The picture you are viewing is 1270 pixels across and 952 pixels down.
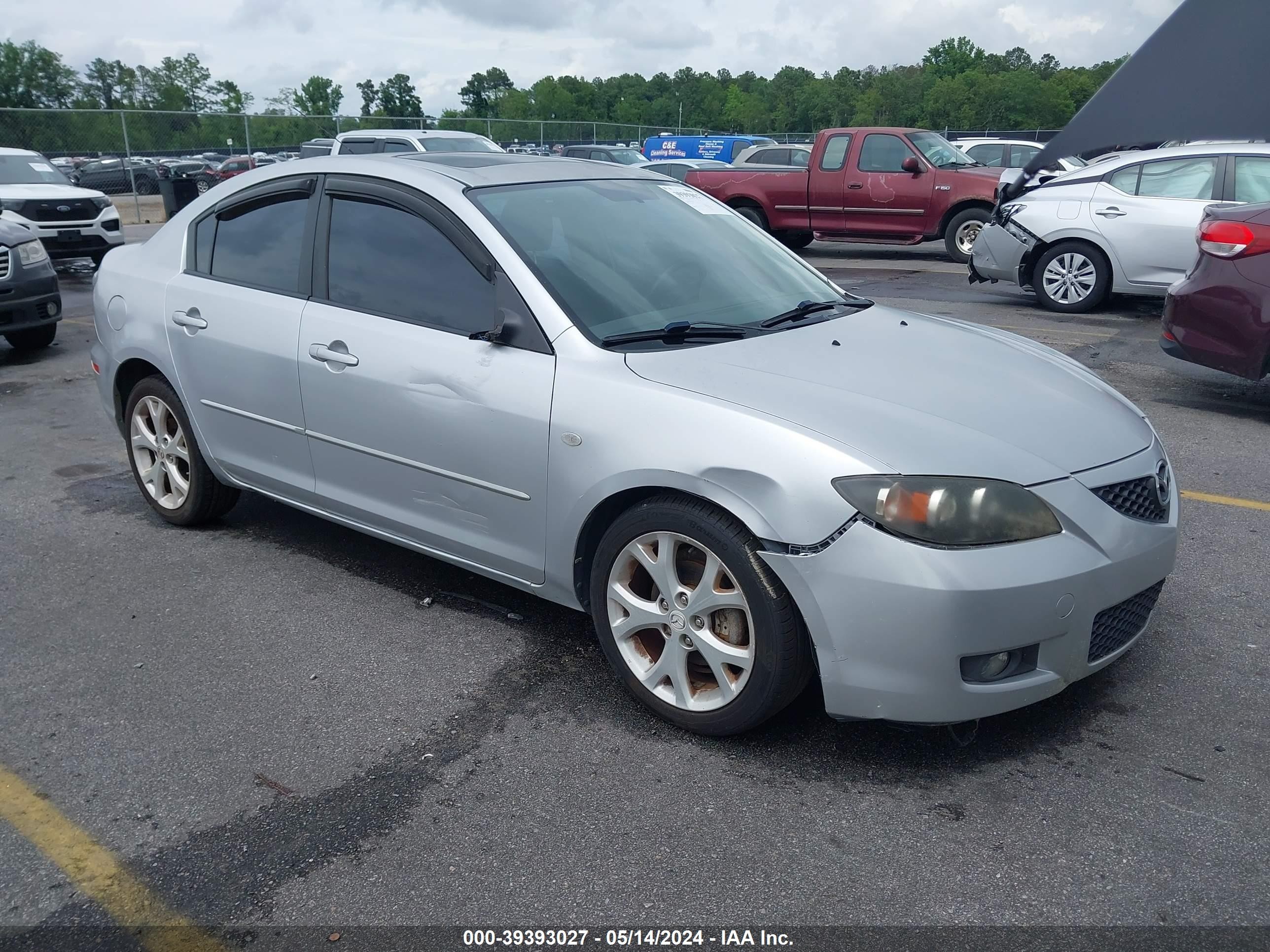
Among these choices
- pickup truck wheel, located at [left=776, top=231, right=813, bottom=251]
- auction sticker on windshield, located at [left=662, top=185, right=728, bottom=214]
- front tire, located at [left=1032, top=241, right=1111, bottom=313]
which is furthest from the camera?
pickup truck wheel, located at [left=776, top=231, right=813, bottom=251]

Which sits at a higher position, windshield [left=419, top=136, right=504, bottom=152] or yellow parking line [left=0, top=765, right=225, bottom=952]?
windshield [left=419, top=136, right=504, bottom=152]

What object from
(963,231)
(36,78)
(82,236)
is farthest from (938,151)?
(36,78)

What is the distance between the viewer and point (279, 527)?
5.04 metres

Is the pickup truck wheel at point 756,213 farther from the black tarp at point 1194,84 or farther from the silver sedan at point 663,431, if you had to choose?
the black tarp at point 1194,84

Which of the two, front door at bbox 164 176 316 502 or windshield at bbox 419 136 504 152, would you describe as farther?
windshield at bbox 419 136 504 152

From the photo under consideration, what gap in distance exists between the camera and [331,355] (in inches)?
155

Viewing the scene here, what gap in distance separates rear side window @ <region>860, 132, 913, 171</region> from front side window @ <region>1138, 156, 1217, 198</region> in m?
6.19

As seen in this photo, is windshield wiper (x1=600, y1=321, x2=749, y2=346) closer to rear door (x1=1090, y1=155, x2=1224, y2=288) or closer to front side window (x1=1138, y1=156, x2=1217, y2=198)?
rear door (x1=1090, y1=155, x2=1224, y2=288)

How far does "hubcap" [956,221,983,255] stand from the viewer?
15680 millimetres

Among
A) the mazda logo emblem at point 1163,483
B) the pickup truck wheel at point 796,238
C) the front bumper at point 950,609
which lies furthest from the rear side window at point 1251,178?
the front bumper at point 950,609

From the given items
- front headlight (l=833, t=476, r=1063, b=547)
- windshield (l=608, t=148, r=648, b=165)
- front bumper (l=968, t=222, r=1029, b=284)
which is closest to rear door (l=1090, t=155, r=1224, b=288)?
front bumper (l=968, t=222, r=1029, b=284)

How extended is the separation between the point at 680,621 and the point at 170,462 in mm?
2913

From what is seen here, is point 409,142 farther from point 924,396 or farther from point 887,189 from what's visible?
point 924,396

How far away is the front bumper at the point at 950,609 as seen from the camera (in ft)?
8.95
